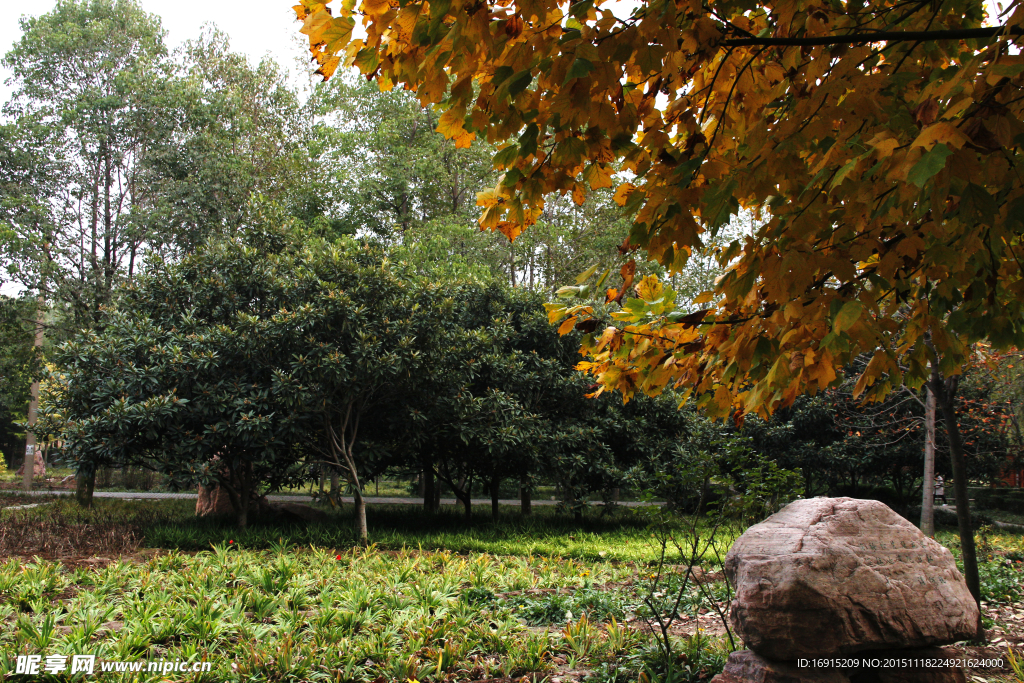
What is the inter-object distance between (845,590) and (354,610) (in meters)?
3.25

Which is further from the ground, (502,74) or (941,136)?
(502,74)

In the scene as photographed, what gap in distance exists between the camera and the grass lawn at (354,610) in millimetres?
3617

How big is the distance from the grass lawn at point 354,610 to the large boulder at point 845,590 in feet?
2.25

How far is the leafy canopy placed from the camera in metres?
1.67

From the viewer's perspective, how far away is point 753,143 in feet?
6.39

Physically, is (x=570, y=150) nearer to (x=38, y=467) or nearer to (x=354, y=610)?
(x=354, y=610)

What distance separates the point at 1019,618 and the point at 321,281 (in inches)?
330

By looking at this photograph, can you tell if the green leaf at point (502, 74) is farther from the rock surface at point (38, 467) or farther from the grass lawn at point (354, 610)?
the rock surface at point (38, 467)

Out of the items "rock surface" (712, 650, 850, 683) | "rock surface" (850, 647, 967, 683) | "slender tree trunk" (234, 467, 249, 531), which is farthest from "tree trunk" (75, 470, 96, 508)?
"rock surface" (850, 647, 967, 683)

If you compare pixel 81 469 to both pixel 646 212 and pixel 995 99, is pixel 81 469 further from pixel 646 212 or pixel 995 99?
pixel 995 99

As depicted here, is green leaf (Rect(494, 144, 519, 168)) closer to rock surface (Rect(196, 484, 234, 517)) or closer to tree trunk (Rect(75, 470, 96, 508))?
rock surface (Rect(196, 484, 234, 517))

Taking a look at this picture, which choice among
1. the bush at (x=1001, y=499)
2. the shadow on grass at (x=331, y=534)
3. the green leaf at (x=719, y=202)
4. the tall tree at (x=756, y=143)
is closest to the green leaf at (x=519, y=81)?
the tall tree at (x=756, y=143)

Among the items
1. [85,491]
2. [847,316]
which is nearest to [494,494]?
[85,491]

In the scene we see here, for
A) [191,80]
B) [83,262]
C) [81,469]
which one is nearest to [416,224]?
[191,80]
